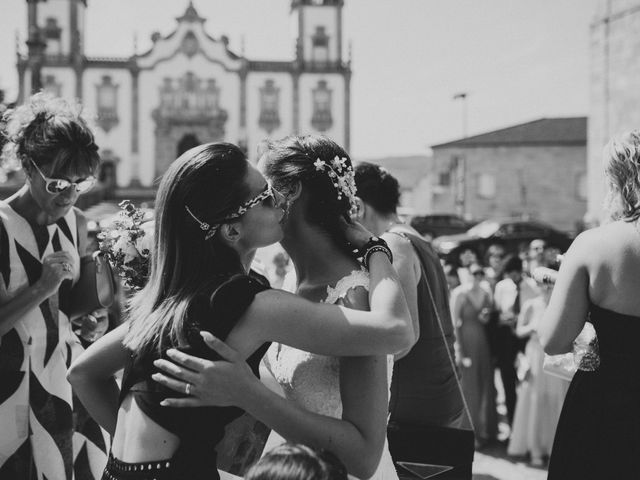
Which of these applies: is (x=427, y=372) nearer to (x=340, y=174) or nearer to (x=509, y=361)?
(x=340, y=174)

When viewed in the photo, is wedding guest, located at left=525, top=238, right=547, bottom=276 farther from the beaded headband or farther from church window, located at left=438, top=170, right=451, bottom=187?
church window, located at left=438, top=170, right=451, bottom=187

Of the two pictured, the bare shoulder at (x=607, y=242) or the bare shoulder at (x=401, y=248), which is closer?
the bare shoulder at (x=607, y=242)

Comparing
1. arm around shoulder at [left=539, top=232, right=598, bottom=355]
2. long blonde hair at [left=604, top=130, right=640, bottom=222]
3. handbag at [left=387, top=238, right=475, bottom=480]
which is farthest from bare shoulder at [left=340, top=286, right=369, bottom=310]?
long blonde hair at [left=604, top=130, right=640, bottom=222]

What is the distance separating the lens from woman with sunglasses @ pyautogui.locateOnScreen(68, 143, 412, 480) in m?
1.67

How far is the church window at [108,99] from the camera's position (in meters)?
41.8

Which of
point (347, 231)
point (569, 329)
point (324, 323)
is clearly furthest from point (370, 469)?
point (569, 329)

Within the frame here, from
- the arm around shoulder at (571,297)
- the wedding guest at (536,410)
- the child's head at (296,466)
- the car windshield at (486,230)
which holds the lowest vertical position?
the wedding guest at (536,410)

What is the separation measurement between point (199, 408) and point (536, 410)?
5405 mm

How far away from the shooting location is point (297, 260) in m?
2.31

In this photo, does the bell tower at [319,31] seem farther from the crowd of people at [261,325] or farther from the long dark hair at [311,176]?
the long dark hair at [311,176]

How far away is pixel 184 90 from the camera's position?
1683 inches

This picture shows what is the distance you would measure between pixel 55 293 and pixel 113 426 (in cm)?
127

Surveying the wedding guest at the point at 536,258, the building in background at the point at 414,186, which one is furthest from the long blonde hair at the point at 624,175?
the building in background at the point at 414,186

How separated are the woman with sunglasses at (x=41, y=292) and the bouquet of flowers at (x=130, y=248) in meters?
0.62
